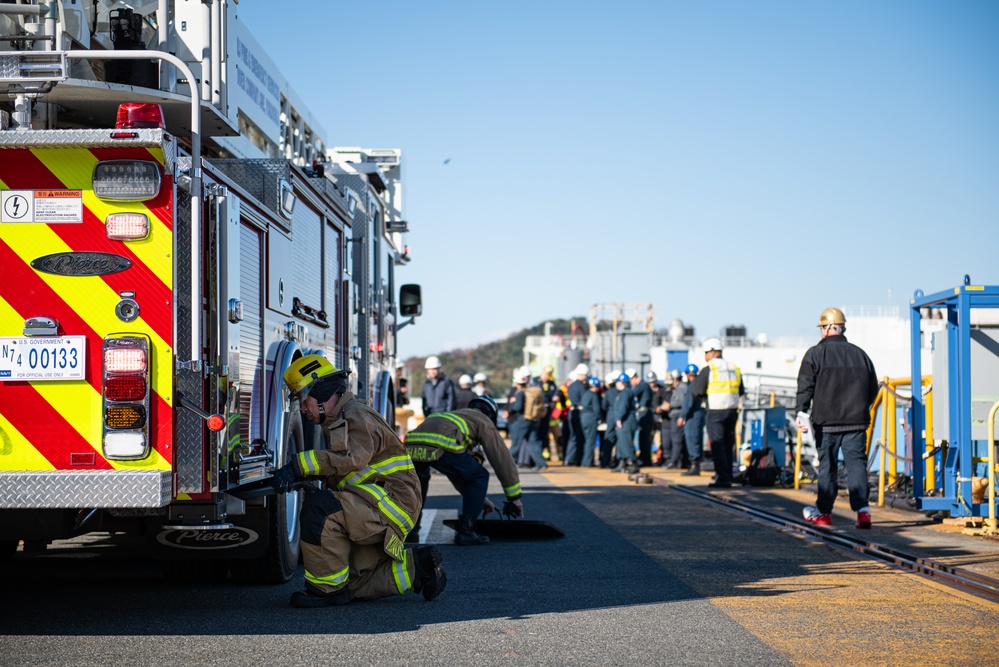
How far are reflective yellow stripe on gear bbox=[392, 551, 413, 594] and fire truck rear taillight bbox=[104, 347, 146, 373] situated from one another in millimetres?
1960

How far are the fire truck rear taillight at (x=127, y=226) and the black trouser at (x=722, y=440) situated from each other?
37.7 ft

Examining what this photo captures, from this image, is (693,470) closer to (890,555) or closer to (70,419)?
(890,555)

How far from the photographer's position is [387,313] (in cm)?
1431

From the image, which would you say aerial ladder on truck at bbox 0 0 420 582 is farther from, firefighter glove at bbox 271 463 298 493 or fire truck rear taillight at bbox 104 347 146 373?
firefighter glove at bbox 271 463 298 493

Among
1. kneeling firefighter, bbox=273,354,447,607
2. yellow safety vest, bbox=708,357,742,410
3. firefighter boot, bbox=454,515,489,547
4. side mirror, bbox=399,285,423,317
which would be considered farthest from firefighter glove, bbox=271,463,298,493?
yellow safety vest, bbox=708,357,742,410

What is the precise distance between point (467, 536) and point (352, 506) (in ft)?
10.7

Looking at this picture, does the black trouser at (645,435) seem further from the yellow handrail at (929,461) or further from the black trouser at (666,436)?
the yellow handrail at (929,461)

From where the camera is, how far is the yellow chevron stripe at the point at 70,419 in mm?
6023

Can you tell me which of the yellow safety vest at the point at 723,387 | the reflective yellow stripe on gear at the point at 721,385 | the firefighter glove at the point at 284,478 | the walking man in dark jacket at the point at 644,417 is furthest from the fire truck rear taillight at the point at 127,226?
the walking man in dark jacket at the point at 644,417

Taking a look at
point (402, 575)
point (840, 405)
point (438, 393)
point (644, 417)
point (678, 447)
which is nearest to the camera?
point (402, 575)

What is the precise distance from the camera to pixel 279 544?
7688mm

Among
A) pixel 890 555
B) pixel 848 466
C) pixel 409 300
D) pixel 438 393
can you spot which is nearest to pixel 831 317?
pixel 848 466

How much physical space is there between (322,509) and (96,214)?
197cm

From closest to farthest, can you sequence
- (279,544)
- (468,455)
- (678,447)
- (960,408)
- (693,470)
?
(279,544)
(468,455)
(960,408)
(693,470)
(678,447)
